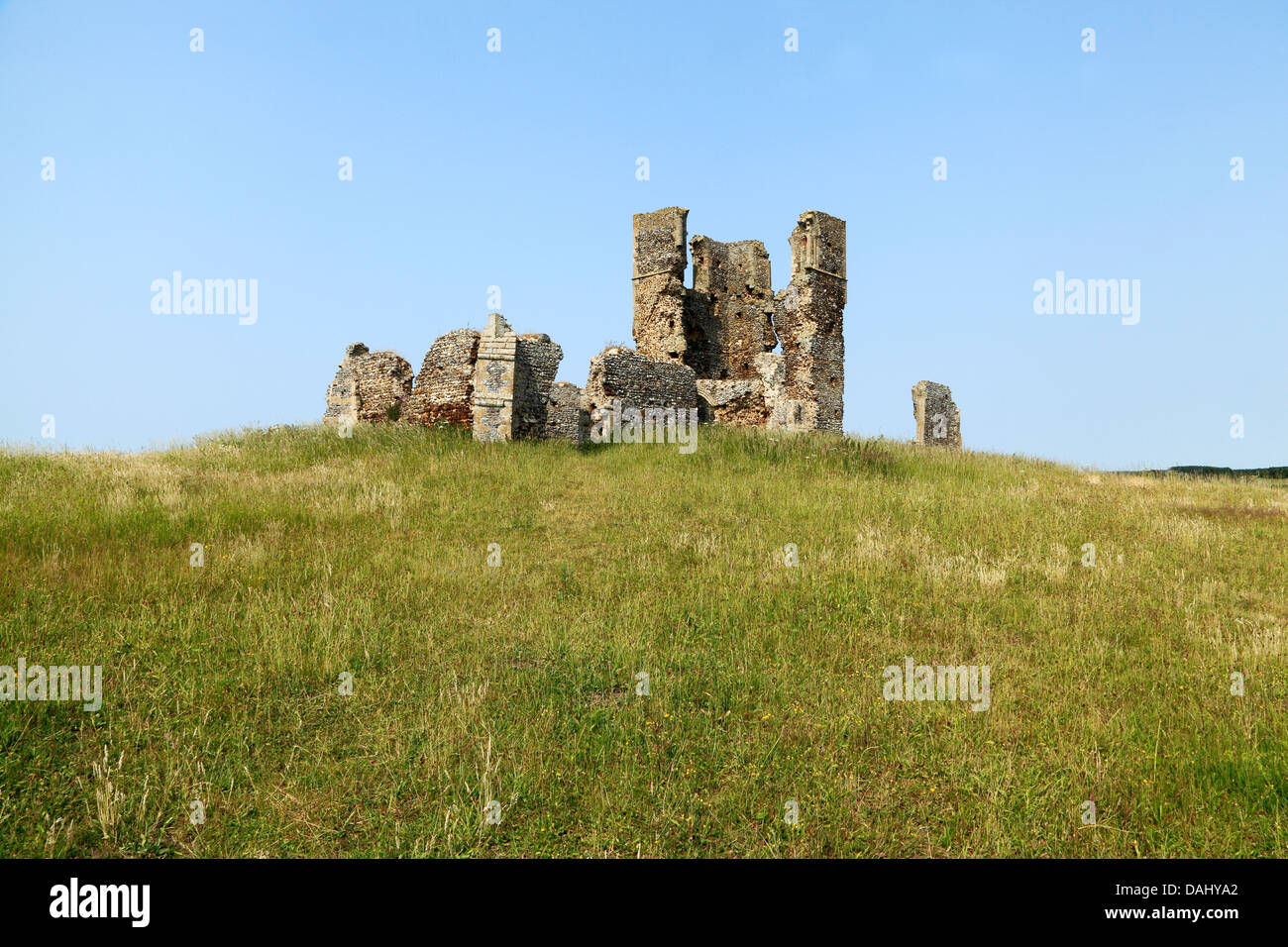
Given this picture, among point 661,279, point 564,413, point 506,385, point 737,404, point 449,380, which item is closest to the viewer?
point 506,385

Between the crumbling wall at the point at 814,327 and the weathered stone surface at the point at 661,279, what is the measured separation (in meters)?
3.65

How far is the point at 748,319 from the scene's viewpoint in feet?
101

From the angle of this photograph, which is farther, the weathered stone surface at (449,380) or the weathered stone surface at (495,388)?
the weathered stone surface at (449,380)

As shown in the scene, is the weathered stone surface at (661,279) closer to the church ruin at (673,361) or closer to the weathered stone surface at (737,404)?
the church ruin at (673,361)

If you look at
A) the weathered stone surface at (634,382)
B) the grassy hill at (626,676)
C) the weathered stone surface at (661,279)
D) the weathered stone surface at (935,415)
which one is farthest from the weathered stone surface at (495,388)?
the weathered stone surface at (935,415)

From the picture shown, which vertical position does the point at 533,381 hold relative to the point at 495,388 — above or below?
above

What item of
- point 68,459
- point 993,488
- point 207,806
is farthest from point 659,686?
point 68,459

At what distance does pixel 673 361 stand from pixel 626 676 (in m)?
17.5

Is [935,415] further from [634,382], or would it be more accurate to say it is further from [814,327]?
[634,382]

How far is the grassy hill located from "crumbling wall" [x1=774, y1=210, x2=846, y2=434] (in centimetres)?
1196

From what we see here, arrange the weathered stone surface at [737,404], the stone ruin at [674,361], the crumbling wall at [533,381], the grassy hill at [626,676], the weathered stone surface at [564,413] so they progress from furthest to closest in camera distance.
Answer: the weathered stone surface at [737,404] → the weathered stone surface at [564,413] → the stone ruin at [674,361] → the crumbling wall at [533,381] → the grassy hill at [626,676]

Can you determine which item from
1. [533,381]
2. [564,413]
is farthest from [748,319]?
[533,381]

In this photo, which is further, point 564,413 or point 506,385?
point 564,413

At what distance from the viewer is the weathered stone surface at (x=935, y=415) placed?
92.1ft
